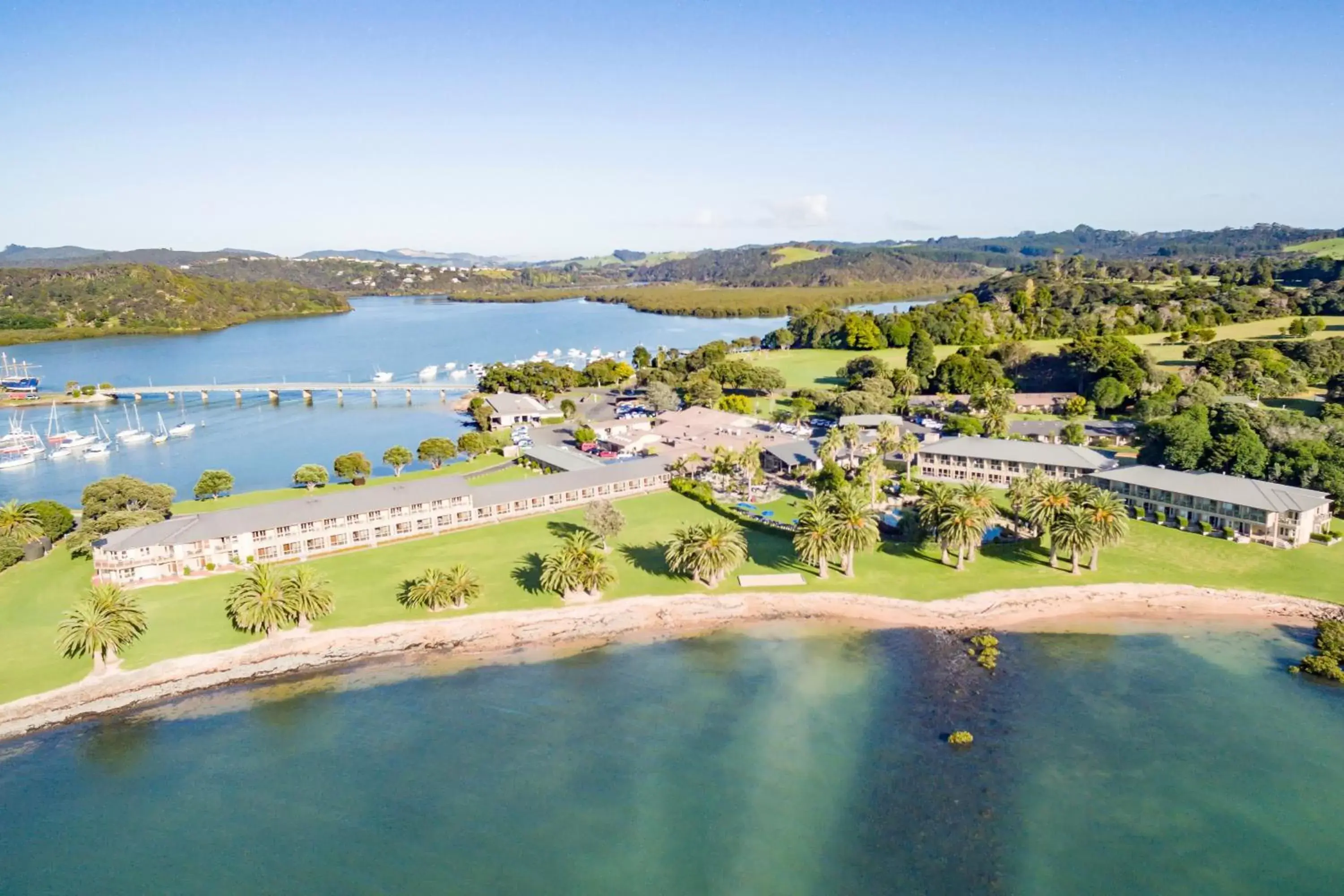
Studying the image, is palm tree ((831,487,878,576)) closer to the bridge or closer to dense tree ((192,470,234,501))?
dense tree ((192,470,234,501))

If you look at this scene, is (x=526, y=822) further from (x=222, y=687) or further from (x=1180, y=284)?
(x=1180, y=284)

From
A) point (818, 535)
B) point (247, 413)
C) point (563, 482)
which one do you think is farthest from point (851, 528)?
point (247, 413)

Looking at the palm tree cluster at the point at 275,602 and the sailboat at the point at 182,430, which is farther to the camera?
the sailboat at the point at 182,430

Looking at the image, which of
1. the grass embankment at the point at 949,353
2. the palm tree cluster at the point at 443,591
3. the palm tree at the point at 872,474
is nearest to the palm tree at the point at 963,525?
the palm tree at the point at 872,474

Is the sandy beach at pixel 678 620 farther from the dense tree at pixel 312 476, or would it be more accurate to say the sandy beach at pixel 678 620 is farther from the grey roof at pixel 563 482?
A: the dense tree at pixel 312 476

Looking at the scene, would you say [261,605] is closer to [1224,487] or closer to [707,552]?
[707,552]
